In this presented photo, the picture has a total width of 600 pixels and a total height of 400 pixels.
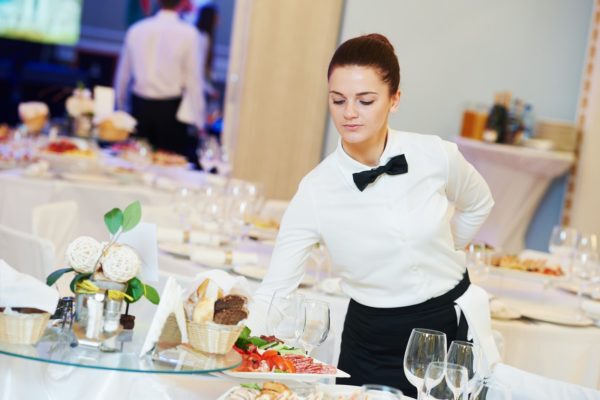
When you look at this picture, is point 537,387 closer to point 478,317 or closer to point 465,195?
point 478,317

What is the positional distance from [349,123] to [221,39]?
11.4 m

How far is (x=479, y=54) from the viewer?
7977 millimetres

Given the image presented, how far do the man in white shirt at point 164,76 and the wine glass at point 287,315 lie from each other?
6.24 meters

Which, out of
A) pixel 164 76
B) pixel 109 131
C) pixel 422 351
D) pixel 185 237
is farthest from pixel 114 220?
pixel 164 76

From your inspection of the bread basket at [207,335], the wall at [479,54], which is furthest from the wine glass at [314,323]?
the wall at [479,54]

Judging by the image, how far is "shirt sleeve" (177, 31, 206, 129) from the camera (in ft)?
28.0

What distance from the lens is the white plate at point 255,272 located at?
3588mm

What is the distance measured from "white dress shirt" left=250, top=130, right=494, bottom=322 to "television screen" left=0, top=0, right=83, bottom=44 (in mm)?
10056

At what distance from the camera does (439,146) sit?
2770 millimetres

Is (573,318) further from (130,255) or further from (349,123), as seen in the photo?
(130,255)

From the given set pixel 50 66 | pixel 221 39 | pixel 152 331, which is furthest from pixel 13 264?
pixel 221 39

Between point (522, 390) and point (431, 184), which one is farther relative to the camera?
point (431, 184)

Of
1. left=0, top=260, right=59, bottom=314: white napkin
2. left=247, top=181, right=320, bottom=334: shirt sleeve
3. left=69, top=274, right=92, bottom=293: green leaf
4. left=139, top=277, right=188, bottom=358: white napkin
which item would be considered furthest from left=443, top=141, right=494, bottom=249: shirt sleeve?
left=0, top=260, right=59, bottom=314: white napkin

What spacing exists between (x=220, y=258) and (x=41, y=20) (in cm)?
926
